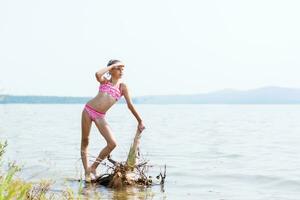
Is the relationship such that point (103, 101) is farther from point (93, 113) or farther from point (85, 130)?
point (85, 130)

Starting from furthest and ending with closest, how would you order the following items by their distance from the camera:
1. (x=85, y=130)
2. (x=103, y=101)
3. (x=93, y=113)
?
(x=85, y=130)
(x=93, y=113)
(x=103, y=101)

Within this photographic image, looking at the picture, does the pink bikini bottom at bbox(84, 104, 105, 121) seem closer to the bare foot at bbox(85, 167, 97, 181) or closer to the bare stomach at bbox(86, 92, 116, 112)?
the bare stomach at bbox(86, 92, 116, 112)

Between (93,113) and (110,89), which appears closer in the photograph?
(110,89)

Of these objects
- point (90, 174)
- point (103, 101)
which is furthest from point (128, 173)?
point (103, 101)

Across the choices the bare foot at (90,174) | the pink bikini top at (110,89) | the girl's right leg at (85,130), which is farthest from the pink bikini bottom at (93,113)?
the bare foot at (90,174)

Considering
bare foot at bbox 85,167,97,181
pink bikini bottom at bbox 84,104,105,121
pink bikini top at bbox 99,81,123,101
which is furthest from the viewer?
bare foot at bbox 85,167,97,181

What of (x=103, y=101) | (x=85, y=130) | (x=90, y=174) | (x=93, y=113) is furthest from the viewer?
(x=90, y=174)

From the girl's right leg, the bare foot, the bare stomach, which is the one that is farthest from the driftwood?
the bare stomach

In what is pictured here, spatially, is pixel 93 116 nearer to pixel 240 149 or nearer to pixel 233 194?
pixel 233 194

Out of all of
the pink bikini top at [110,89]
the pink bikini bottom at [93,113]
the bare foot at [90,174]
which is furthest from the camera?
the bare foot at [90,174]

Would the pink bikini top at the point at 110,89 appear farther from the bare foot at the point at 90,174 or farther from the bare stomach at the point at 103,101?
the bare foot at the point at 90,174

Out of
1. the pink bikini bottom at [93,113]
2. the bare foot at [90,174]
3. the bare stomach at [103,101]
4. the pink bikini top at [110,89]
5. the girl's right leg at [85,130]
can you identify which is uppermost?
the pink bikini top at [110,89]

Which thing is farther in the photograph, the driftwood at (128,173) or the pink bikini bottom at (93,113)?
the pink bikini bottom at (93,113)

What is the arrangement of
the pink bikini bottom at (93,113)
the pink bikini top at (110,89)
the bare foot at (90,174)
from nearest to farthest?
1. the pink bikini top at (110,89)
2. the pink bikini bottom at (93,113)
3. the bare foot at (90,174)
